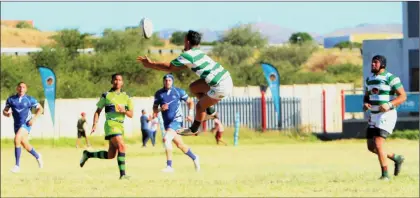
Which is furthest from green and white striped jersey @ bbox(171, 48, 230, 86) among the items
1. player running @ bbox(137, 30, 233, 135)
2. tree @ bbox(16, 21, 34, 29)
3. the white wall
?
tree @ bbox(16, 21, 34, 29)

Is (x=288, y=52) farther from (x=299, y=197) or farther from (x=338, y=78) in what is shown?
(x=299, y=197)

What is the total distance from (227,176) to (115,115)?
11.3 ft

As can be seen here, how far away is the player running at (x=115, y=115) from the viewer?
823 inches

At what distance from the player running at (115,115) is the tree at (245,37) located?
89995 mm

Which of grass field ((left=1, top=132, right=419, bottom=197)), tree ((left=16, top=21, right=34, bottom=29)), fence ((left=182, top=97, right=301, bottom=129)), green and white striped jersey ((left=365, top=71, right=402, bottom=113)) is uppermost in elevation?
tree ((left=16, top=21, right=34, bottom=29))

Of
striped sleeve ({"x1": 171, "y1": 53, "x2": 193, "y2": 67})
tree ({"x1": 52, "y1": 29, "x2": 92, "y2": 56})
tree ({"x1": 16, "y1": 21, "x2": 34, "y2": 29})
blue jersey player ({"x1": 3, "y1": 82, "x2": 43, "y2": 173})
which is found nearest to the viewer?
striped sleeve ({"x1": 171, "y1": 53, "x2": 193, "y2": 67})

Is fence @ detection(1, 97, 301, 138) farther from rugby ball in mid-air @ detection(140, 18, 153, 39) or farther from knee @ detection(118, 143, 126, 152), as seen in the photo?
rugby ball in mid-air @ detection(140, 18, 153, 39)

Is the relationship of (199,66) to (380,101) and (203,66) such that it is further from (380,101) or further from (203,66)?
(380,101)

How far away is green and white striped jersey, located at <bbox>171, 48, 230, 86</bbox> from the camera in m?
11.9

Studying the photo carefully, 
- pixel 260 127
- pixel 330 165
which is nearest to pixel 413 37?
pixel 260 127

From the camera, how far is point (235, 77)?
7225cm

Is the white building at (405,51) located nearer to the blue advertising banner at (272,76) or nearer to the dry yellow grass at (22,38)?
the blue advertising banner at (272,76)

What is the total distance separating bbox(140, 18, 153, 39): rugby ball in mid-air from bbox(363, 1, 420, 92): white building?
39698mm

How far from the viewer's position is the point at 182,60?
11867 mm
